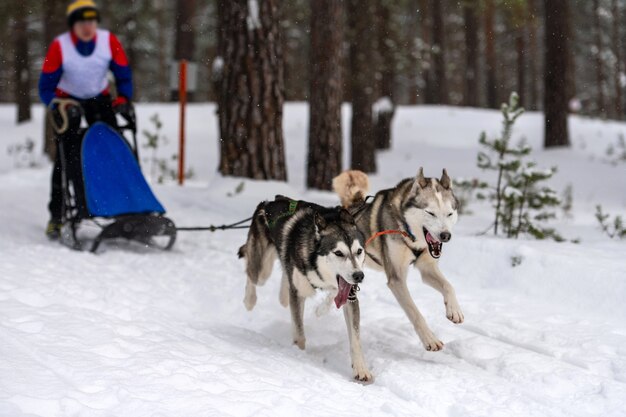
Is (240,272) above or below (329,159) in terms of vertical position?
below

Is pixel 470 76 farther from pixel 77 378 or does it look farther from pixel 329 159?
pixel 77 378

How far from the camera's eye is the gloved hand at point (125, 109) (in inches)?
264

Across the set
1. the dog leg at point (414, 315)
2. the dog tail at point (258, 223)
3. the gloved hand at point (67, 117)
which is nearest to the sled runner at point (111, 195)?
the gloved hand at point (67, 117)

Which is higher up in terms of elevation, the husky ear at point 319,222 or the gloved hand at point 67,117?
the gloved hand at point 67,117

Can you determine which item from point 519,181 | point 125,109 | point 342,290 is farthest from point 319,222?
point 125,109

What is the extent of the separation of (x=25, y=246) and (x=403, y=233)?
12.7 ft

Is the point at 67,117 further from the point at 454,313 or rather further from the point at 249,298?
the point at 454,313

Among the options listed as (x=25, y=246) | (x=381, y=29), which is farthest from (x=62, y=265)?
(x=381, y=29)

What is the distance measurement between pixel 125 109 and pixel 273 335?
3158mm

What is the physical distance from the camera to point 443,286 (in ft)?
14.3

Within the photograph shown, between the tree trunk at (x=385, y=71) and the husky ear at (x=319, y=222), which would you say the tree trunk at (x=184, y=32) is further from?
the husky ear at (x=319, y=222)

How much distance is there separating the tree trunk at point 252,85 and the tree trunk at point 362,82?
391 cm

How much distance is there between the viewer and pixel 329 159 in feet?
32.4

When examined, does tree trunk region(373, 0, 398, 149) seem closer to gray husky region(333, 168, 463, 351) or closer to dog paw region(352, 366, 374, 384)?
gray husky region(333, 168, 463, 351)
